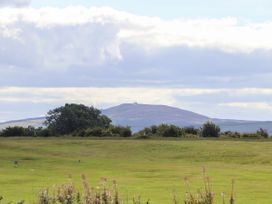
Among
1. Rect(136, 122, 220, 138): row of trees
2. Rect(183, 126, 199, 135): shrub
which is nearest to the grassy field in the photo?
Rect(136, 122, 220, 138): row of trees

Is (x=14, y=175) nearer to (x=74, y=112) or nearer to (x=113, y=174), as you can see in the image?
(x=113, y=174)

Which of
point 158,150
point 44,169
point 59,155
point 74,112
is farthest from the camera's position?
point 74,112

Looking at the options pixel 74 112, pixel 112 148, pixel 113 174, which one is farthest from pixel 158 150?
pixel 74 112

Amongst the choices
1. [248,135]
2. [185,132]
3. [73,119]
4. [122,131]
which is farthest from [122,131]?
[73,119]

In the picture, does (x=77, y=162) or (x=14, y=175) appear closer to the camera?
(x=14, y=175)

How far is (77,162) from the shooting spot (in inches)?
2072

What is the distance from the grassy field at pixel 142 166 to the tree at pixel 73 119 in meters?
49.1

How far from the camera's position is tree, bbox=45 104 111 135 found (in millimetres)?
124125

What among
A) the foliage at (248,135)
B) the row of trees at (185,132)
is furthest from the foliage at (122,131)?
the foliage at (248,135)

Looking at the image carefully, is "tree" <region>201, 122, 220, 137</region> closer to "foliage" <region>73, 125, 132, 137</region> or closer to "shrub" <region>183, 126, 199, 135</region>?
"shrub" <region>183, 126, 199, 135</region>

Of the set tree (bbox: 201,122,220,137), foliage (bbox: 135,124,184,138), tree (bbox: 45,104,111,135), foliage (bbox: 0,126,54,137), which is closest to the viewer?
foliage (bbox: 135,124,184,138)

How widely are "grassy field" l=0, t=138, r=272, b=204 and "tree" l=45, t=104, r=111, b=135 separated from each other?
49.1 meters

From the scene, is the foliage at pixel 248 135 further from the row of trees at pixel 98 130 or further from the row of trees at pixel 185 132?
the row of trees at pixel 185 132

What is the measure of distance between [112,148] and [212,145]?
31.6ft
